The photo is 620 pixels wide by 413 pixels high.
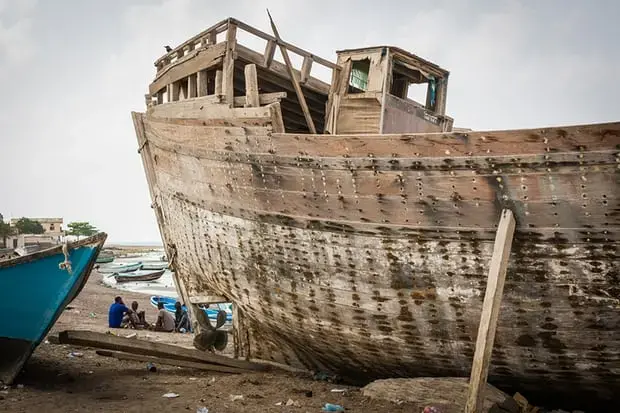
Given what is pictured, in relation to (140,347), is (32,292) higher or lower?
higher

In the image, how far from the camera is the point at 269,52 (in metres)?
6.34

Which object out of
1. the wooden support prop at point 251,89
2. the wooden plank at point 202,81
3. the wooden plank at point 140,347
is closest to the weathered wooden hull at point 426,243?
the wooden support prop at point 251,89

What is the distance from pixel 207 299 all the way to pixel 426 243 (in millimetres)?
4021

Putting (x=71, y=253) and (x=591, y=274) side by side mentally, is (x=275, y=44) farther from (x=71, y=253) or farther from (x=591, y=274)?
(x=591, y=274)

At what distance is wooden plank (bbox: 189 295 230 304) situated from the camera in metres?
7.10

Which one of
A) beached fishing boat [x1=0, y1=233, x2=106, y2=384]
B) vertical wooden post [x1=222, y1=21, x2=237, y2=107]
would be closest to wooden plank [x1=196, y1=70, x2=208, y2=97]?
vertical wooden post [x1=222, y1=21, x2=237, y2=107]

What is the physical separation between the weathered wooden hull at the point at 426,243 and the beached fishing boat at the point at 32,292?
1789 mm

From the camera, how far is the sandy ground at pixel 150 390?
4.86 m

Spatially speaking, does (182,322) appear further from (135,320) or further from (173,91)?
(173,91)

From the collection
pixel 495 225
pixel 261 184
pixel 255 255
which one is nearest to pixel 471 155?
A: pixel 495 225

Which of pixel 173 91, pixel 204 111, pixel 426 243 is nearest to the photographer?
pixel 426 243

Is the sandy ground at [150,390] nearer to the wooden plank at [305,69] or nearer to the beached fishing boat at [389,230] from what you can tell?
the beached fishing boat at [389,230]

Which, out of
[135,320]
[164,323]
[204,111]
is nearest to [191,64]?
[204,111]

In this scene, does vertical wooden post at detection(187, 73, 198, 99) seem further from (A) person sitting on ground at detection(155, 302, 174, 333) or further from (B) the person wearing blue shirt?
(A) person sitting on ground at detection(155, 302, 174, 333)
